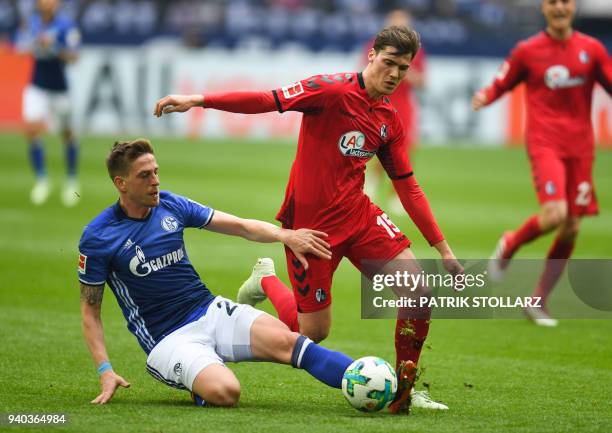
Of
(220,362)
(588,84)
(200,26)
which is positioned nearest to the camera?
(220,362)

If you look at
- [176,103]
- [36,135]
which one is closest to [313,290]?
[176,103]

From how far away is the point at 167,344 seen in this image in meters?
6.30

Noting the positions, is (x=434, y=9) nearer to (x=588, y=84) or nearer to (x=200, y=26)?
(x=200, y=26)

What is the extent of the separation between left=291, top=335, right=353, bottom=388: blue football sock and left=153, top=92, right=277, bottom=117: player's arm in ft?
4.45

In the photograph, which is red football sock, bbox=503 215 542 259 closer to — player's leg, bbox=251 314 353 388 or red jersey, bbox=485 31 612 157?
red jersey, bbox=485 31 612 157

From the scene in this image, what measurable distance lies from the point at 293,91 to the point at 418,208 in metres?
1.07

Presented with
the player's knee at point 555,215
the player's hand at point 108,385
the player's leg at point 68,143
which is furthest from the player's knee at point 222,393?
the player's leg at point 68,143

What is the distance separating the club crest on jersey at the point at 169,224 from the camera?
6.45 m

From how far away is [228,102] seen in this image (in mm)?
6238

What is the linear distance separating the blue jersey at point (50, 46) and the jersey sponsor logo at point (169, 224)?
1050 centimetres

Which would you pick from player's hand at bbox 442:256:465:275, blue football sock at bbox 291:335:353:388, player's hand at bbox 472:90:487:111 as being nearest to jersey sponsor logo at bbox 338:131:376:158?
player's hand at bbox 442:256:465:275

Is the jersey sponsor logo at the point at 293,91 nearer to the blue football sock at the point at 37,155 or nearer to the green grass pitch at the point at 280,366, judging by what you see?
the green grass pitch at the point at 280,366

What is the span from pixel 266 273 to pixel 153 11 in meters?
22.4

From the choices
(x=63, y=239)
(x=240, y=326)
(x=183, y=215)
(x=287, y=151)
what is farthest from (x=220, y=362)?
(x=287, y=151)
